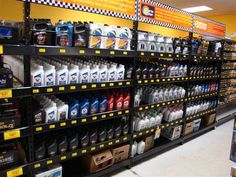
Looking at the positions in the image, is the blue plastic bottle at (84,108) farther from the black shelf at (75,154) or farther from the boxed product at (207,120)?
the boxed product at (207,120)

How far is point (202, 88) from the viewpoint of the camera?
4.82 m

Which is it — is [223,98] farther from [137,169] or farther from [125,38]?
[125,38]

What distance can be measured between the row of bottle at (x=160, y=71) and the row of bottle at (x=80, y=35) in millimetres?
456

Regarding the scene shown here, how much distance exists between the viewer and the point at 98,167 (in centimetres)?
302

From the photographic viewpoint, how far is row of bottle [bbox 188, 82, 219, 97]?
177 inches

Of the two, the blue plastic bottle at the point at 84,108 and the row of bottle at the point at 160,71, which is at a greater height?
the row of bottle at the point at 160,71

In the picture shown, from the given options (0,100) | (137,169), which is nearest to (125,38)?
(0,100)

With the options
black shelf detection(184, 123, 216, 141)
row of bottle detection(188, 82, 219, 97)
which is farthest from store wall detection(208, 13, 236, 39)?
black shelf detection(184, 123, 216, 141)

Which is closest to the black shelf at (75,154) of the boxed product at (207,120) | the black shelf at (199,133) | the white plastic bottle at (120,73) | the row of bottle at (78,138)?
the row of bottle at (78,138)

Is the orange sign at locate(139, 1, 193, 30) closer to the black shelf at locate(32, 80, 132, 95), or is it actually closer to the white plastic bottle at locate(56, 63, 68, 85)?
the black shelf at locate(32, 80, 132, 95)

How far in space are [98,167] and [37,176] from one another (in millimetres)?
870

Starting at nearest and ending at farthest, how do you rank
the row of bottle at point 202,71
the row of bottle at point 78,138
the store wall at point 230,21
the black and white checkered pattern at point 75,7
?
the black and white checkered pattern at point 75,7
the row of bottle at point 78,138
the row of bottle at point 202,71
the store wall at point 230,21

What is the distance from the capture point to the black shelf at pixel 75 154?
2.41 metres

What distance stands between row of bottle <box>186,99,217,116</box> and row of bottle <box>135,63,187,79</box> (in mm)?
809
